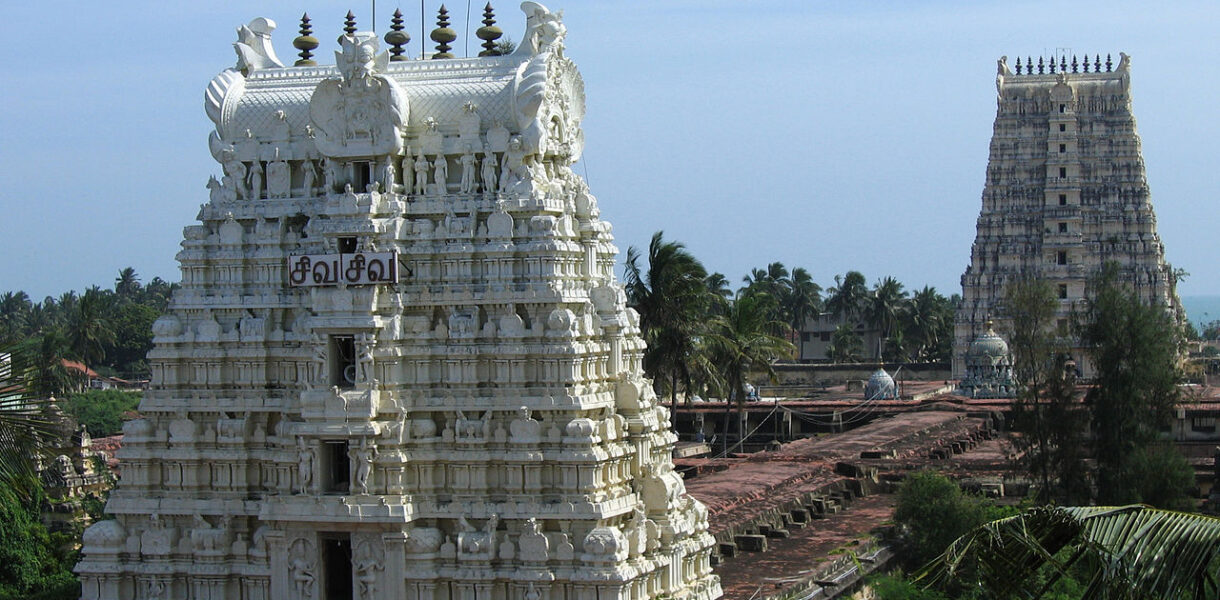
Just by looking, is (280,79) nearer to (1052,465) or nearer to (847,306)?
(1052,465)

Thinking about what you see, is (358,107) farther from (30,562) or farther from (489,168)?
(30,562)

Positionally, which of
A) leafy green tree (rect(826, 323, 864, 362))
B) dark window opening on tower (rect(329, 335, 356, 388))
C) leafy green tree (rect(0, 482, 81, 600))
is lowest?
leafy green tree (rect(0, 482, 81, 600))

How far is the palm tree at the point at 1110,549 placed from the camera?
1347 centimetres

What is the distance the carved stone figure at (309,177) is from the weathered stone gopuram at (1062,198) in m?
72.2

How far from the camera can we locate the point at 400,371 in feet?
97.5

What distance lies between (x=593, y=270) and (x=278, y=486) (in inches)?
268

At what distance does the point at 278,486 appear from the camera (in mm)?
30266

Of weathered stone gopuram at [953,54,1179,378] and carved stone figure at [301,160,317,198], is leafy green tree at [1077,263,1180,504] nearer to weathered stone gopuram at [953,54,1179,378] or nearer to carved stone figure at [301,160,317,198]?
carved stone figure at [301,160,317,198]

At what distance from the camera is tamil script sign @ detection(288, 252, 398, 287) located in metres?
29.7

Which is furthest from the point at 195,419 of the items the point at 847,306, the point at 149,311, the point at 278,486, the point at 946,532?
the point at 847,306

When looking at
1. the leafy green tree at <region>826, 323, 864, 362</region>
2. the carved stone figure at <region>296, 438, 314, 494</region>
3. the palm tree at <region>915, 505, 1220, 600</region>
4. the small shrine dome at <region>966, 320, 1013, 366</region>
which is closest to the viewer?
the palm tree at <region>915, 505, 1220, 600</region>

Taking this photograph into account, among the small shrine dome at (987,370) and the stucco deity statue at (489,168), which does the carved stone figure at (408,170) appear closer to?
the stucco deity statue at (489,168)

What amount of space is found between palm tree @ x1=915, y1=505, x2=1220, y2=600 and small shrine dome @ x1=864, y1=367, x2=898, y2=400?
68.7 metres

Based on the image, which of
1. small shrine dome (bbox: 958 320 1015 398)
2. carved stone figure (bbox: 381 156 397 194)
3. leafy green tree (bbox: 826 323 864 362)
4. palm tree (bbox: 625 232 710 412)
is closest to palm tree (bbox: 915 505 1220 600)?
carved stone figure (bbox: 381 156 397 194)
